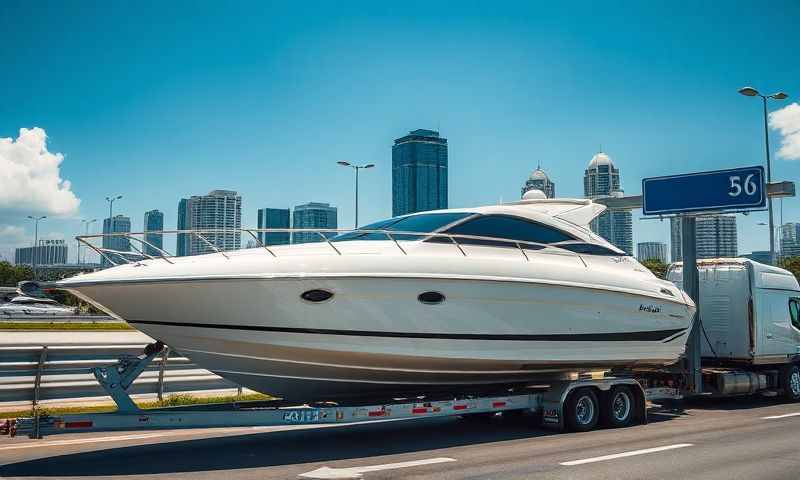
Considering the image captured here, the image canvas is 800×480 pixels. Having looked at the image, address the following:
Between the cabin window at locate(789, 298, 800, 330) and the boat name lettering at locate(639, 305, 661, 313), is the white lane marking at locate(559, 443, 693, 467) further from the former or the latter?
the cabin window at locate(789, 298, 800, 330)

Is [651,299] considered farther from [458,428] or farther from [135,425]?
[135,425]

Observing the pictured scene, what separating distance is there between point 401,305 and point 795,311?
9.35 m

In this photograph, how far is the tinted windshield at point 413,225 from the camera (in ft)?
27.8

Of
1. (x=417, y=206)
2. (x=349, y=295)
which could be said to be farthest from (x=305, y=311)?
(x=417, y=206)

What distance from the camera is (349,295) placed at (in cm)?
702

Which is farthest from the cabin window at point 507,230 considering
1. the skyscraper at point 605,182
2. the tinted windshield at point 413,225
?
the skyscraper at point 605,182

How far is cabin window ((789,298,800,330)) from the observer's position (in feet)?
41.5

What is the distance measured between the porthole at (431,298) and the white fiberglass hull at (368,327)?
6cm

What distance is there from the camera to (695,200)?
1217 centimetres

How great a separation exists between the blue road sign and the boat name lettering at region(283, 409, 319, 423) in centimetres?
826

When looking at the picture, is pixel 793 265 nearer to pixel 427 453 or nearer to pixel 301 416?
pixel 427 453

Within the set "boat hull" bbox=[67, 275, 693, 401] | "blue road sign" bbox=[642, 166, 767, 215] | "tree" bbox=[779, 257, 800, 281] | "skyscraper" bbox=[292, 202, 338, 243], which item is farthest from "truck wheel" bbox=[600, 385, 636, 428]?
"tree" bbox=[779, 257, 800, 281]

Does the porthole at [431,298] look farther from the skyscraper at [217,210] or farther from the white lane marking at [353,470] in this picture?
the skyscraper at [217,210]

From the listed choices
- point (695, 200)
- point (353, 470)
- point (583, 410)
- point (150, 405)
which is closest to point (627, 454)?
point (583, 410)
